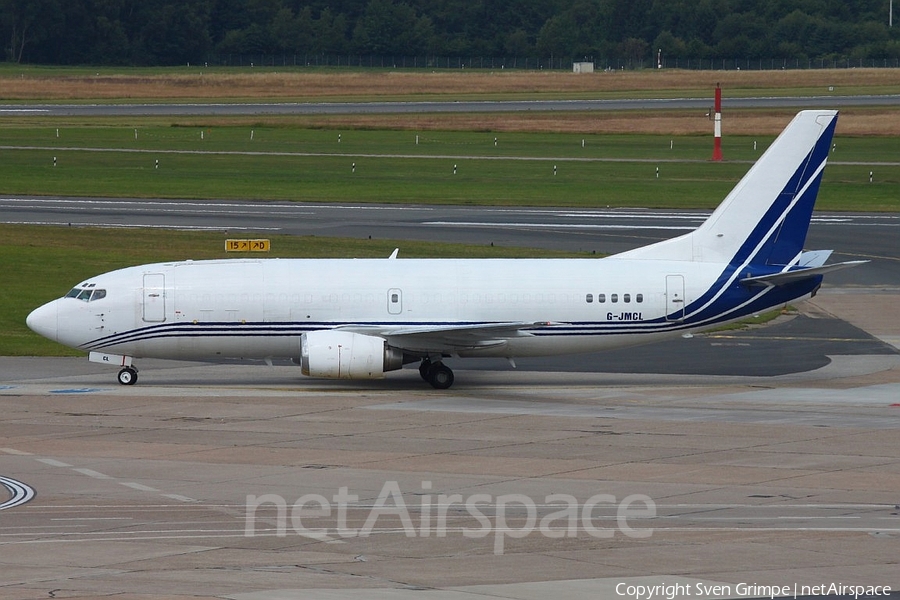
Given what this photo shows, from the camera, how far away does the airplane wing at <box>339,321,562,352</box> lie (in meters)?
37.2

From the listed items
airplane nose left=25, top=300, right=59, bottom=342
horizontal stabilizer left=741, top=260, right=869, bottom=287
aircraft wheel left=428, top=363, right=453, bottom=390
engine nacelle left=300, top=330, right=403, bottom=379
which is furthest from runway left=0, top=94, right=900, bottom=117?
engine nacelle left=300, top=330, right=403, bottom=379

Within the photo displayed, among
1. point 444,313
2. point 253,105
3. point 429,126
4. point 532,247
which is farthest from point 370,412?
point 253,105

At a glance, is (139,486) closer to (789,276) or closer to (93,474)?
(93,474)

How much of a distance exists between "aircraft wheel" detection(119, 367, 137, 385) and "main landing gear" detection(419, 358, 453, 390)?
27.9 feet

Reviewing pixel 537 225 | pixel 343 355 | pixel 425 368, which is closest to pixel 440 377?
pixel 425 368

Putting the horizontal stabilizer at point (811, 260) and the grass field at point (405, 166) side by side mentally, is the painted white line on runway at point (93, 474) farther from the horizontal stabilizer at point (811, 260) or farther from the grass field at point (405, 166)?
the grass field at point (405, 166)

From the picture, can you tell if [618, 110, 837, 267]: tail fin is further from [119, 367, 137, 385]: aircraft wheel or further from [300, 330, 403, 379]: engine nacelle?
[119, 367, 137, 385]: aircraft wheel

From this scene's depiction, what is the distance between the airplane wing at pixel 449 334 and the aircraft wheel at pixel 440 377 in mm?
598

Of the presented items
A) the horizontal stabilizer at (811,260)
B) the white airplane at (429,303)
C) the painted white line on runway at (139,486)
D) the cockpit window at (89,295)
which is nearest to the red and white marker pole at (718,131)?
the horizontal stabilizer at (811,260)

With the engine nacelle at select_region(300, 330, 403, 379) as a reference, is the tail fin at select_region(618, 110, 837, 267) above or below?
above

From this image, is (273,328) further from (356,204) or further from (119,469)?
(356,204)

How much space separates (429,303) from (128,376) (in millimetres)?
9149

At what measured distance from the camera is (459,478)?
87.0 ft

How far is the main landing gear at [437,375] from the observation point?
38375 mm
